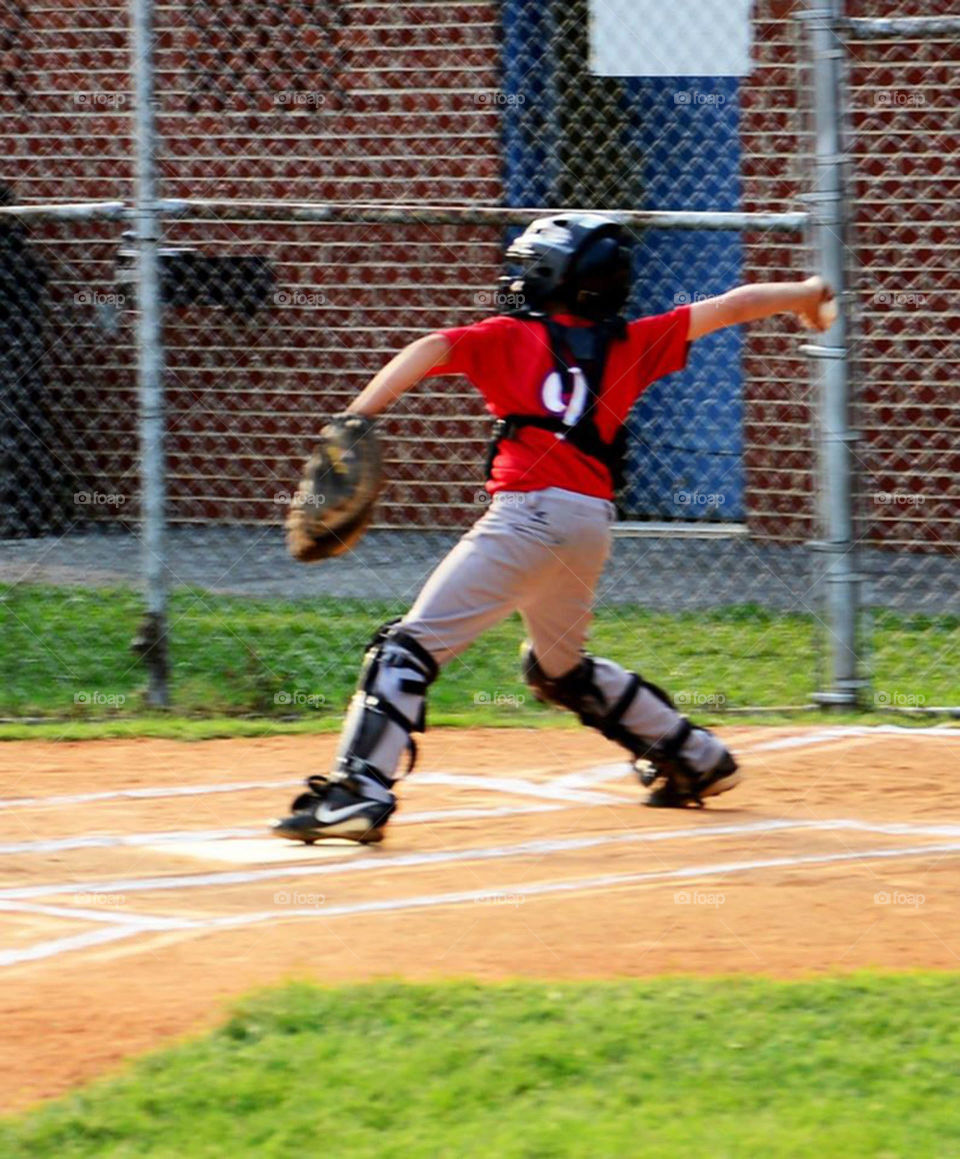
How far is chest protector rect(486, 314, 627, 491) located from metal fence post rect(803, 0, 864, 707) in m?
1.97

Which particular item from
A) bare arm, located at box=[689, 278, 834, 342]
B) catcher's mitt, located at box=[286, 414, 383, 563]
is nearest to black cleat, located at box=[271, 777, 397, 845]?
catcher's mitt, located at box=[286, 414, 383, 563]

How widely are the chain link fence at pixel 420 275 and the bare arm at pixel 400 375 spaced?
471cm

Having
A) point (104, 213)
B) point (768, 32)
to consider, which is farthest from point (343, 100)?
point (104, 213)

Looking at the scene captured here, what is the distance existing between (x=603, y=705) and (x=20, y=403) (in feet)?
23.6

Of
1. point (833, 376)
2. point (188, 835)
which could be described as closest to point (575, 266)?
point (188, 835)

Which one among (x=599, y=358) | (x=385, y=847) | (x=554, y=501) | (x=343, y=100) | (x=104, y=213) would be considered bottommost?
(x=385, y=847)

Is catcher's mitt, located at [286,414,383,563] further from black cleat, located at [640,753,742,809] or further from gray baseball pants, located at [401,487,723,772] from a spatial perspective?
black cleat, located at [640,753,742,809]

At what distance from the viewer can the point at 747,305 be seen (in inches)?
264

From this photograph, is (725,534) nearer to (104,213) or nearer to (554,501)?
(104,213)

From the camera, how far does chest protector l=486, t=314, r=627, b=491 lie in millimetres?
6379

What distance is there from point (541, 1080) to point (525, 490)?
257 centimetres

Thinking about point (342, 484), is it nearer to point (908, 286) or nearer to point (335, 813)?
point (335, 813)

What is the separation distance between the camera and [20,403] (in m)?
13.1

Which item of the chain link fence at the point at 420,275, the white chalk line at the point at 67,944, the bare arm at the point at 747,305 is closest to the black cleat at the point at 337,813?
the white chalk line at the point at 67,944
